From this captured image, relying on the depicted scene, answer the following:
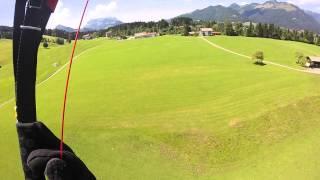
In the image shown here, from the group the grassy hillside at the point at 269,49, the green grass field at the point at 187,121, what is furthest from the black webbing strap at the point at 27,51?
the grassy hillside at the point at 269,49

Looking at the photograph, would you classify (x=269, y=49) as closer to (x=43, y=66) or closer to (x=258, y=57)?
(x=258, y=57)

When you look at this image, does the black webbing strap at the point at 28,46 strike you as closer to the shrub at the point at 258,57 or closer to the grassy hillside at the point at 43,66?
the grassy hillside at the point at 43,66

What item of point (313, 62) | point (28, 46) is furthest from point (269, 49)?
point (28, 46)

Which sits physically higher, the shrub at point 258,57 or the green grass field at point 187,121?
the shrub at point 258,57

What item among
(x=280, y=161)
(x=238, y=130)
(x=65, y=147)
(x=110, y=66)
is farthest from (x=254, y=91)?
(x=65, y=147)

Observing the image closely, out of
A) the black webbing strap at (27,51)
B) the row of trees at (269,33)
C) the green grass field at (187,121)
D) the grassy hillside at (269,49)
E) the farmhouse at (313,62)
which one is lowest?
the green grass field at (187,121)

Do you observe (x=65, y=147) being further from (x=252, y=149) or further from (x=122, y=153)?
(x=252, y=149)

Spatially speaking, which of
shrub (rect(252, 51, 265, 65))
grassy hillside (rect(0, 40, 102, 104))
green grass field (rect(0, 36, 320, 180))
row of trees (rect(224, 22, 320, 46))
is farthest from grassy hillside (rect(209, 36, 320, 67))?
grassy hillside (rect(0, 40, 102, 104))
